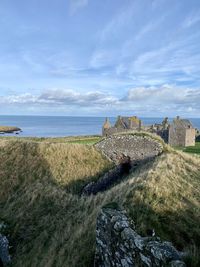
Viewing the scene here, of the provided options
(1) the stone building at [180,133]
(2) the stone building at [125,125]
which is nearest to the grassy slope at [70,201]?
(2) the stone building at [125,125]

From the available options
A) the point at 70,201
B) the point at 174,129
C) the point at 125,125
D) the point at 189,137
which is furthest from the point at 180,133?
the point at 70,201

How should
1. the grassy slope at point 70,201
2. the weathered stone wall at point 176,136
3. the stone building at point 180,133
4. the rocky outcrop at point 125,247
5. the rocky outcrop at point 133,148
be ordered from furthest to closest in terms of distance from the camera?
the weathered stone wall at point 176,136, the stone building at point 180,133, the rocky outcrop at point 133,148, the grassy slope at point 70,201, the rocky outcrop at point 125,247

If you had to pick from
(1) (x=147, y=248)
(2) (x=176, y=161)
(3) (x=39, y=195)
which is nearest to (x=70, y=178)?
(3) (x=39, y=195)

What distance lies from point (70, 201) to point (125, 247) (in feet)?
30.4

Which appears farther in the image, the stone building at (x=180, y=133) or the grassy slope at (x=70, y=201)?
the stone building at (x=180, y=133)

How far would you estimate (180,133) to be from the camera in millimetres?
64938

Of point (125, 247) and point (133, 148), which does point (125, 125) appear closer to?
point (133, 148)

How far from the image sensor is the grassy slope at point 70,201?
32.2ft

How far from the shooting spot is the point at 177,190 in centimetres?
1353

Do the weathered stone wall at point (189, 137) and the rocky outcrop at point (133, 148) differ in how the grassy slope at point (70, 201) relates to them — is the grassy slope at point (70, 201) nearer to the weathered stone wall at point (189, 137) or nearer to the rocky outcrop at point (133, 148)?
the rocky outcrop at point (133, 148)

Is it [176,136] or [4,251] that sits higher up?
[176,136]

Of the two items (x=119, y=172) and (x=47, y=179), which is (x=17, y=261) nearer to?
(x=47, y=179)

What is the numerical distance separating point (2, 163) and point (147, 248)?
17.7 meters

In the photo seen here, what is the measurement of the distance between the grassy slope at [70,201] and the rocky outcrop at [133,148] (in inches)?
54.9
